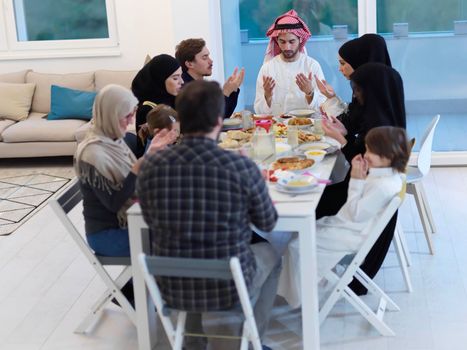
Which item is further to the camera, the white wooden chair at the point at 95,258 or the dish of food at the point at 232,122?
the dish of food at the point at 232,122

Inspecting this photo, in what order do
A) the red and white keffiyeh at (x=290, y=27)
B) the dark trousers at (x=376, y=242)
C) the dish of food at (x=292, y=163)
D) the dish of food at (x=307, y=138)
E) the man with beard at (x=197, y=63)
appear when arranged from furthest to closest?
1. the red and white keffiyeh at (x=290, y=27)
2. the man with beard at (x=197, y=63)
3. the dish of food at (x=307, y=138)
4. the dark trousers at (x=376, y=242)
5. the dish of food at (x=292, y=163)

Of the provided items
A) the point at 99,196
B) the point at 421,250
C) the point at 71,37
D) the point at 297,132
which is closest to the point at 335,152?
the point at 297,132

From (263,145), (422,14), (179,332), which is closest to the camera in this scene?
(179,332)

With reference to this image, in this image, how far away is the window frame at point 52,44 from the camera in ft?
24.0

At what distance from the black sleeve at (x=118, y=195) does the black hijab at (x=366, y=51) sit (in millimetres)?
1646

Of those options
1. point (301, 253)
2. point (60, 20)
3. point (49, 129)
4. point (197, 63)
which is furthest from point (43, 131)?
point (301, 253)

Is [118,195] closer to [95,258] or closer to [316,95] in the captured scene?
[95,258]

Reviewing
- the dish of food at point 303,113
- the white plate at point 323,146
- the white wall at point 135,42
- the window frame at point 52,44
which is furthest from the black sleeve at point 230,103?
the window frame at point 52,44

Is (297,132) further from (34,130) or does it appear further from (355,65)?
(34,130)

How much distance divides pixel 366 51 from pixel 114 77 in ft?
10.4

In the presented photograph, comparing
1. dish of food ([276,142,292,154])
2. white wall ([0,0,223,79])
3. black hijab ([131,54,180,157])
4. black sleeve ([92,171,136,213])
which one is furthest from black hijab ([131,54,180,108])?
white wall ([0,0,223,79])

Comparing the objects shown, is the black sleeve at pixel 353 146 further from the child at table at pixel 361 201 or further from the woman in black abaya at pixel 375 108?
the child at table at pixel 361 201

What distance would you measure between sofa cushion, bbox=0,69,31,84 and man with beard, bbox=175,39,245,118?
2.77 m

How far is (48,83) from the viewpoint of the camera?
280 inches
